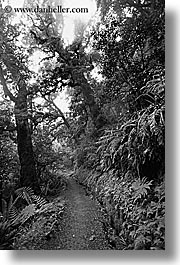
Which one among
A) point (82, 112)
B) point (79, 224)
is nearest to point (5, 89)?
point (82, 112)

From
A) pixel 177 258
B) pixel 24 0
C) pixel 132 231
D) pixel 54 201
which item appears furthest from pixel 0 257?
pixel 24 0

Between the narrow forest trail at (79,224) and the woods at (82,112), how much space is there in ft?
0.20

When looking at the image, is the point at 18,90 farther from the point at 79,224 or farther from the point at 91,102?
the point at 79,224

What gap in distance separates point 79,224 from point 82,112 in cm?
93

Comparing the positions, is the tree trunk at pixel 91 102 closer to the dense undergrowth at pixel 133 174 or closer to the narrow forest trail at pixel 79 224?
the dense undergrowth at pixel 133 174

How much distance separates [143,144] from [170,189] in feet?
1.28

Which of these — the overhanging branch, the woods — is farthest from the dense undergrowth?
the overhanging branch

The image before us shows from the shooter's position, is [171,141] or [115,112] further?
[115,112]

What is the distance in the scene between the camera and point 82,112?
7.75 ft

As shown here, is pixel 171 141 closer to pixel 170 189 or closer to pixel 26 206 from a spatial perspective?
pixel 170 189

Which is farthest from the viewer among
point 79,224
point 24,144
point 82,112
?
point 82,112

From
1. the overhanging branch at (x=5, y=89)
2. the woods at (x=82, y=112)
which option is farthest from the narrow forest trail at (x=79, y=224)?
the overhanging branch at (x=5, y=89)

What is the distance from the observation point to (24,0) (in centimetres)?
216

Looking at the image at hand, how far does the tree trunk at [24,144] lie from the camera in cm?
221
